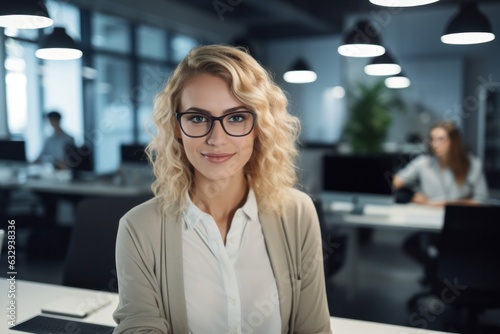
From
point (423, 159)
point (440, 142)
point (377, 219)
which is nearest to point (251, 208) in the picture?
point (377, 219)

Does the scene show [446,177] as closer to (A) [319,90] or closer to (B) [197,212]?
(B) [197,212]

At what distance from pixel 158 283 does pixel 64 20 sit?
654 centimetres

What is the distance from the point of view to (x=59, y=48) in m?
2.87

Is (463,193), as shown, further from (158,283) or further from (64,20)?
(64,20)

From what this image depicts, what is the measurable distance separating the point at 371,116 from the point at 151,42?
4103 millimetres

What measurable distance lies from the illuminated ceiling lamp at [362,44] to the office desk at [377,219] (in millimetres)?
1321

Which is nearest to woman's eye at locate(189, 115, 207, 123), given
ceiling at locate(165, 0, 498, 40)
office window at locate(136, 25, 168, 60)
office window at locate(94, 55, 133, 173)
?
ceiling at locate(165, 0, 498, 40)

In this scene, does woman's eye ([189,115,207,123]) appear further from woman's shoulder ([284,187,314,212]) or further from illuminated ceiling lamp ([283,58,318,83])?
illuminated ceiling lamp ([283,58,318,83])

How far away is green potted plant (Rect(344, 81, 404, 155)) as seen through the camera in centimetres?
810

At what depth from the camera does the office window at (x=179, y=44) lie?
9195 millimetres

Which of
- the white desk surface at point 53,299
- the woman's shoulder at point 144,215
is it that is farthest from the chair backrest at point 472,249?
the woman's shoulder at point 144,215

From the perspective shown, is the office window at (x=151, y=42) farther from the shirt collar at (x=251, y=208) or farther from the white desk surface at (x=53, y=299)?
the shirt collar at (x=251, y=208)

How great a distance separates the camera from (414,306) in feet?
12.8

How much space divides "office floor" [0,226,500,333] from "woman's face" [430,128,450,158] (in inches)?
48.8
